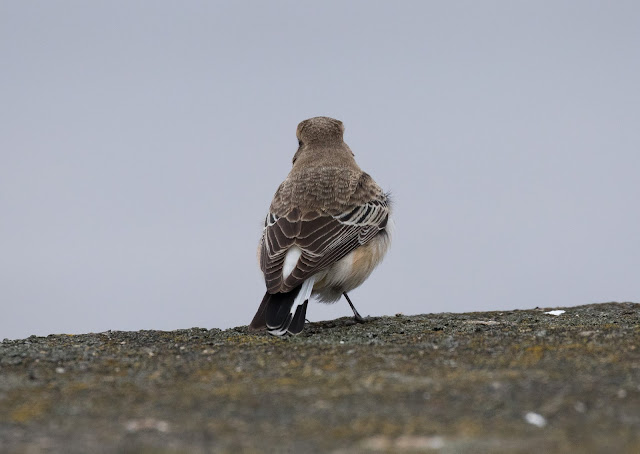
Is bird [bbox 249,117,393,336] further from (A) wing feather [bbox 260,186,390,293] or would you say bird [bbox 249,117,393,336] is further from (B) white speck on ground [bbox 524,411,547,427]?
(B) white speck on ground [bbox 524,411,547,427]

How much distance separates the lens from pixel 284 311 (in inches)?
328

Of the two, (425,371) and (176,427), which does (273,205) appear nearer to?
(425,371)

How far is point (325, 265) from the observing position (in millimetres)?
8930

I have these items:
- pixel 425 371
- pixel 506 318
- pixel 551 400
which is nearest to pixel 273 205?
pixel 506 318

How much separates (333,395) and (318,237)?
177 inches

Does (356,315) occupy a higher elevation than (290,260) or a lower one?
lower

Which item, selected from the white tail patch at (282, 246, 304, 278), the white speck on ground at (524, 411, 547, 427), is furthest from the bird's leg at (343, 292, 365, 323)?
the white speck on ground at (524, 411, 547, 427)

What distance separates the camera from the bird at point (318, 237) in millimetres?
8578

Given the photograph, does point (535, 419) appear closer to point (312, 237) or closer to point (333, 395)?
point (333, 395)

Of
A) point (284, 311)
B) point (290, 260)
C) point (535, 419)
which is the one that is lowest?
point (535, 419)

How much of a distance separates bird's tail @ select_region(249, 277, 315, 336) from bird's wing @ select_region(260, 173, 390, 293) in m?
0.11

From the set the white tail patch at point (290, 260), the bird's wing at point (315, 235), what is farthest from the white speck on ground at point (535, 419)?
the white tail patch at point (290, 260)

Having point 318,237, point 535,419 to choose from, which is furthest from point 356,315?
point 535,419

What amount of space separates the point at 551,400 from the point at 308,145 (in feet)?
23.9
